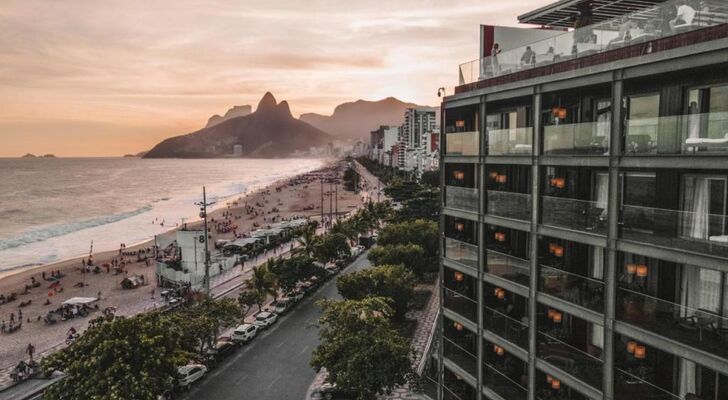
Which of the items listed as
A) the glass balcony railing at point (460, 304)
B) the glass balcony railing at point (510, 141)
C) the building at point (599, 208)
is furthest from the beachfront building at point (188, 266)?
the glass balcony railing at point (510, 141)

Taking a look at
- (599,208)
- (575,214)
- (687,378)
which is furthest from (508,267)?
(687,378)

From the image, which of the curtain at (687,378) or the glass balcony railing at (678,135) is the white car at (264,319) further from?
the glass balcony railing at (678,135)

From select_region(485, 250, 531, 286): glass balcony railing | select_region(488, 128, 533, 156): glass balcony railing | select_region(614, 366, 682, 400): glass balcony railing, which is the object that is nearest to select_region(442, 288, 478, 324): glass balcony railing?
select_region(485, 250, 531, 286): glass balcony railing

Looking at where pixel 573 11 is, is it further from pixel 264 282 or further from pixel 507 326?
pixel 264 282

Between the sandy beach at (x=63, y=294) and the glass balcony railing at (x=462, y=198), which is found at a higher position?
the glass balcony railing at (x=462, y=198)

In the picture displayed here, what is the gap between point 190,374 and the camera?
32.0 m

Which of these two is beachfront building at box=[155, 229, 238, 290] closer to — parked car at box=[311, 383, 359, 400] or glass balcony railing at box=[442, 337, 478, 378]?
parked car at box=[311, 383, 359, 400]

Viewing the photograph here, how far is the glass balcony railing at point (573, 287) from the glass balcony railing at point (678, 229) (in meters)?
2.39

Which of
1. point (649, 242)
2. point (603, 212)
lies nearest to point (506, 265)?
point (603, 212)

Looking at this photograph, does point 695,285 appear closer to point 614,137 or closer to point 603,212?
point 603,212

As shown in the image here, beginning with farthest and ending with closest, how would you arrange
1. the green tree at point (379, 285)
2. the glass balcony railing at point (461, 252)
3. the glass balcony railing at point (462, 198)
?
the green tree at point (379, 285)
the glass balcony railing at point (461, 252)
the glass balcony railing at point (462, 198)

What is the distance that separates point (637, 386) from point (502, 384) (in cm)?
646

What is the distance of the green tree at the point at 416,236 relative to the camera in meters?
54.5

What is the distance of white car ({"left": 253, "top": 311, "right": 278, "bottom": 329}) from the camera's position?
136 feet
